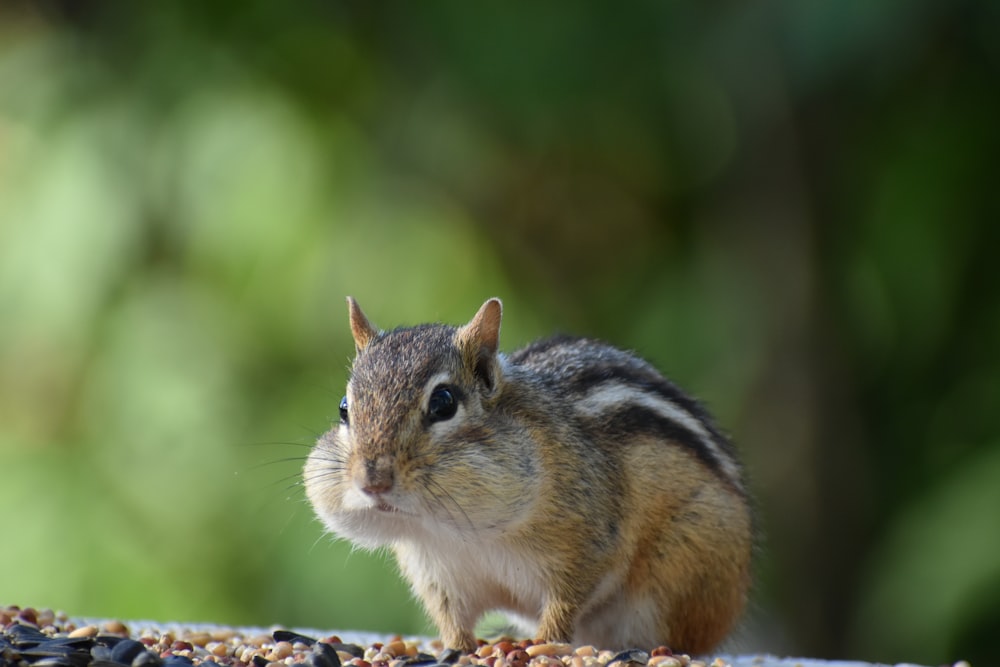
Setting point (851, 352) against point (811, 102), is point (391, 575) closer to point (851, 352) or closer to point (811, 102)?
point (851, 352)

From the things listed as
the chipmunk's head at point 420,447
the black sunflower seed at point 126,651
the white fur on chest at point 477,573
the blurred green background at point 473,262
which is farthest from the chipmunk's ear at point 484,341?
the blurred green background at point 473,262

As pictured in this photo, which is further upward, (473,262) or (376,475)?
(473,262)

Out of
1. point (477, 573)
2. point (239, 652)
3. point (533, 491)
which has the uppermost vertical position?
point (533, 491)

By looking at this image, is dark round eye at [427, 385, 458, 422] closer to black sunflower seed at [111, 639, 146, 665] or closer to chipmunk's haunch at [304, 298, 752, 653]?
chipmunk's haunch at [304, 298, 752, 653]

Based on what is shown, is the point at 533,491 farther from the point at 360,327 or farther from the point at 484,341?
the point at 360,327

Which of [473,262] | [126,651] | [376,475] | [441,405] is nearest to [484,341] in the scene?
[441,405]

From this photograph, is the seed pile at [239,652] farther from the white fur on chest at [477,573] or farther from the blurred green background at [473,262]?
the blurred green background at [473,262]
